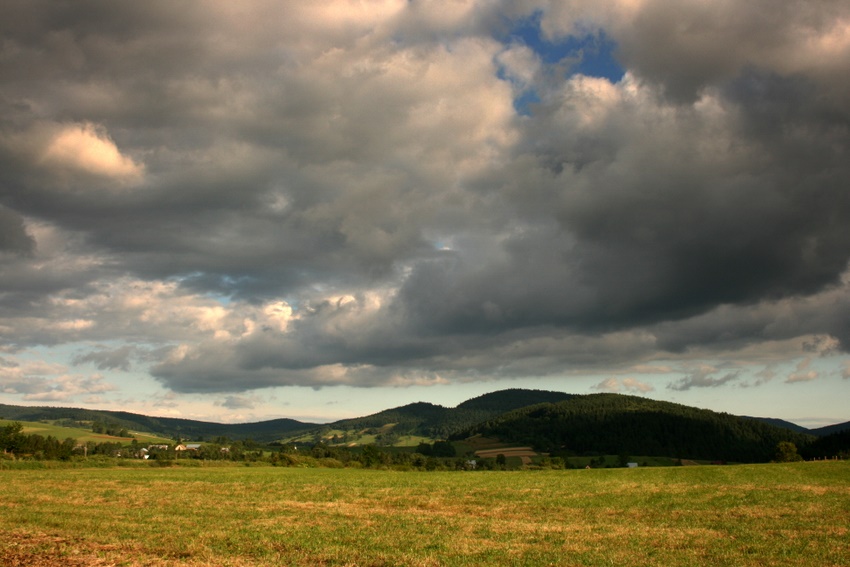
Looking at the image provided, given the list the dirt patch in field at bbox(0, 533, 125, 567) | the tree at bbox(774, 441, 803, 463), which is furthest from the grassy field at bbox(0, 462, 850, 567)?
the tree at bbox(774, 441, 803, 463)

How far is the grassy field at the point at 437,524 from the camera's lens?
19.7 metres

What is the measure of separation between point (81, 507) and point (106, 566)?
19.8 metres

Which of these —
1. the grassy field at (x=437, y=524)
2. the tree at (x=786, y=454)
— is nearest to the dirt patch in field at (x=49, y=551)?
the grassy field at (x=437, y=524)

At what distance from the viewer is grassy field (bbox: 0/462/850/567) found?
1969 cm

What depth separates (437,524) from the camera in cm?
2792

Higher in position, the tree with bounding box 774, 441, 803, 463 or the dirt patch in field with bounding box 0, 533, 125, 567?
the dirt patch in field with bounding box 0, 533, 125, 567

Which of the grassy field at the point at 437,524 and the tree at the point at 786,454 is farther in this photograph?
the tree at the point at 786,454

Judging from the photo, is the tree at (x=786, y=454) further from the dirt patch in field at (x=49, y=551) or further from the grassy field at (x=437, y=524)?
the dirt patch in field at (x=49, y=551)

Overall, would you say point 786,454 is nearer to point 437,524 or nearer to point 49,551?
point 437,524

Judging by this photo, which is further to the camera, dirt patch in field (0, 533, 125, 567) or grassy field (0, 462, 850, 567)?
grassy field (0, 462, 850, 567)

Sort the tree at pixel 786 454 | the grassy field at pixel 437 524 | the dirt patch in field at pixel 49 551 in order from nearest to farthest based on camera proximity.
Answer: the dirt patch in field at pixel 49 551 → the grassy field at pixel 437 524 → the tree at pixel 786 454

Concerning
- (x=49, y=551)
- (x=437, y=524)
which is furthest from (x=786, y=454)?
(x=49, y=551)

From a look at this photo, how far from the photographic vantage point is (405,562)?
61.0ft

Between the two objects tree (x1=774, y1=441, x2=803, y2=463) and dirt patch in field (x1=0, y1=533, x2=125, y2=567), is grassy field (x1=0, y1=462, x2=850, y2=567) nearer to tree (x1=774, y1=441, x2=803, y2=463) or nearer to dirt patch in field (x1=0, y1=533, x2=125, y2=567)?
dirt patch in field (x1=0, y1=533, x2=125, y2=567)
